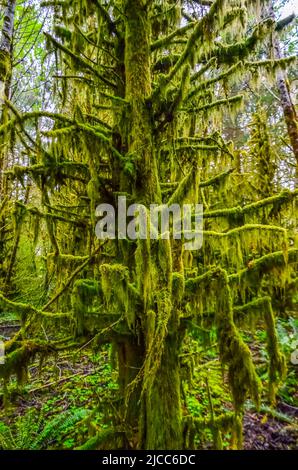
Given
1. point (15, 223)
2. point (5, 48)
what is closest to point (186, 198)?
point (15, 223)

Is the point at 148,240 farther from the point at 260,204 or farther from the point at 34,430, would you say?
the point at 34,430

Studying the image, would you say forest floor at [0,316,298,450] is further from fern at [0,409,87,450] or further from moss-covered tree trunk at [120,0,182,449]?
moss-covered tree trunk at [120,0,182,449]

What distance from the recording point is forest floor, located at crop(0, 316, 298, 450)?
174 inches

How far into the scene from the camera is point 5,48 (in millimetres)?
4527

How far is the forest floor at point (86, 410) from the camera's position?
4430 millimetres

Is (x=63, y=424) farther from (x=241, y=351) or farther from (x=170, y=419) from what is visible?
(x=241, y=351)

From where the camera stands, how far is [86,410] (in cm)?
520

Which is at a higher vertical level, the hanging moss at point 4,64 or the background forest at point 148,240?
the hanging moss at point 4,64

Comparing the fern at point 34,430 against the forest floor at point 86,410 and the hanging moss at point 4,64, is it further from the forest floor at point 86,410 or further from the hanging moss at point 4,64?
the hanging moss at point 4,64

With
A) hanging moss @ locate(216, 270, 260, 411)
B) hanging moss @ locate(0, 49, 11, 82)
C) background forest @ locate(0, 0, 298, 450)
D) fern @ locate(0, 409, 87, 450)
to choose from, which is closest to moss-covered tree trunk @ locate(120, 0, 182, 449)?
background forest @ locate(0, 0, 298, 450)

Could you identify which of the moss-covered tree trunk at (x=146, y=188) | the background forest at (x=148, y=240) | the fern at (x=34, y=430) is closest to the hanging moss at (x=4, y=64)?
the background forest at (x=148, y=240)

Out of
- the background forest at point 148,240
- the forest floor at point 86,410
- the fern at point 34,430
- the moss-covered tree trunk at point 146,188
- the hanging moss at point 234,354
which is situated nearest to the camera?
the hanging moss at point 234,354

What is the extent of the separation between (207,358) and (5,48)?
700cm

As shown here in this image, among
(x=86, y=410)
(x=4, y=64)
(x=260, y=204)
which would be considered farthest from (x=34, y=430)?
(x=4, y=64)
